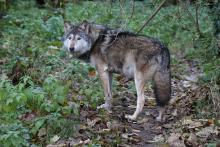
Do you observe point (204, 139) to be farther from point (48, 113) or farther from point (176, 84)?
point (176, 84)

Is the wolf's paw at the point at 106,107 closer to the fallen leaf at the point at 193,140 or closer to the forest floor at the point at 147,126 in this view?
the forest floor at the point at 147,126

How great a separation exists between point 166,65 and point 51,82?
1898 mm

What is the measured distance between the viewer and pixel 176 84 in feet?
34.4

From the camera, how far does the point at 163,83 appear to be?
7.76m

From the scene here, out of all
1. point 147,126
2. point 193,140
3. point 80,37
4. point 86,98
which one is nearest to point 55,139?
point 193,140

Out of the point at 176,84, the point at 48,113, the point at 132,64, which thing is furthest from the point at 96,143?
the point at 176,84

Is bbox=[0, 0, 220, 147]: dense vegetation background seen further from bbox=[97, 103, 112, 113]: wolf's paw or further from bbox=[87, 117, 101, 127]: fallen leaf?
bbox=[97, 103, 112, 113]: wolf's paw

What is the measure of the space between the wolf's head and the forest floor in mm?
1086

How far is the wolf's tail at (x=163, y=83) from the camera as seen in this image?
7.74 metres

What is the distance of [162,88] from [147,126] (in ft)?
2.11

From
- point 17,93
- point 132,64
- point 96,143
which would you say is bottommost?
point 96,143

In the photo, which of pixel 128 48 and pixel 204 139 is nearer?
pixel 204 139

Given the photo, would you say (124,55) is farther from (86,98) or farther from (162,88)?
(86,98)

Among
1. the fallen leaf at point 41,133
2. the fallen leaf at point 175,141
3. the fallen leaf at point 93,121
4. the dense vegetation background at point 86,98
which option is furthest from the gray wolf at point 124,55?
the fallen leaf at point 41,133
